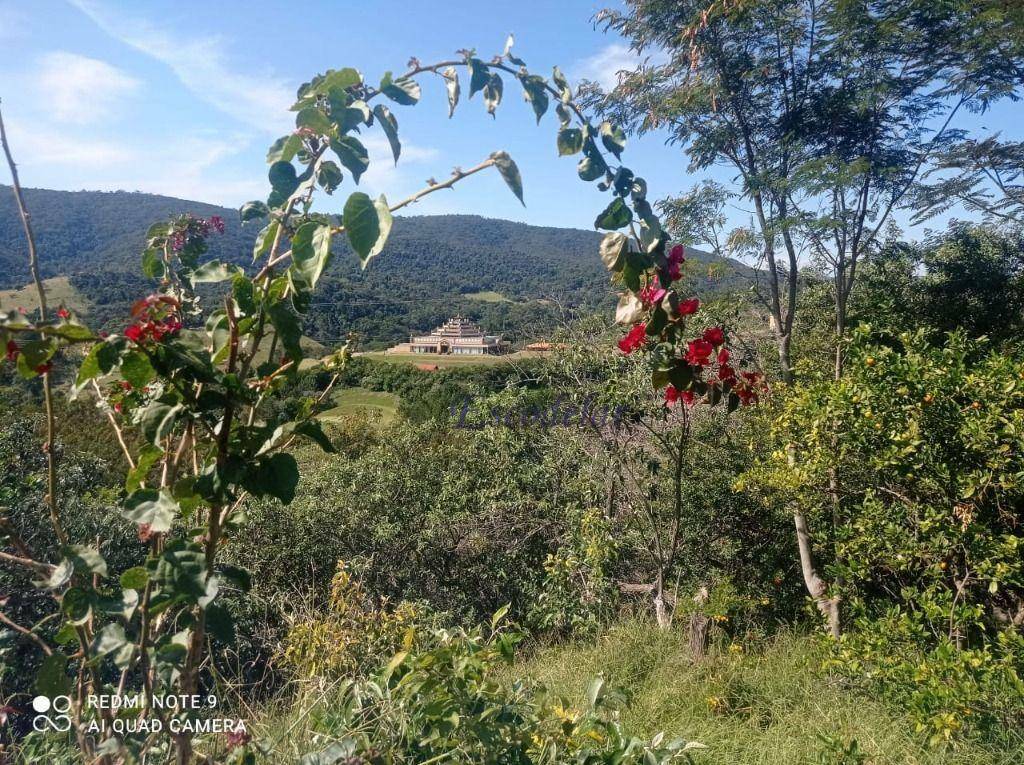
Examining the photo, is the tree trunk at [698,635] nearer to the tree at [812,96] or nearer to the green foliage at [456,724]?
the tree at [812,96]

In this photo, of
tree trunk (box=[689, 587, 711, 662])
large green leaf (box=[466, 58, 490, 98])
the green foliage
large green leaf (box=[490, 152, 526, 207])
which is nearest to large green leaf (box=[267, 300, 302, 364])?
large green leaf (box=[490, 152, 526, 207])

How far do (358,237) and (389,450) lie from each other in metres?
6.19

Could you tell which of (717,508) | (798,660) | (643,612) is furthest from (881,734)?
(717,508)

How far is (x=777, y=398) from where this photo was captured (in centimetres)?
412

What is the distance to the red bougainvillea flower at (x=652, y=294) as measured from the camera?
3.15 feet

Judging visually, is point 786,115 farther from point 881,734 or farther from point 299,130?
point 299,130

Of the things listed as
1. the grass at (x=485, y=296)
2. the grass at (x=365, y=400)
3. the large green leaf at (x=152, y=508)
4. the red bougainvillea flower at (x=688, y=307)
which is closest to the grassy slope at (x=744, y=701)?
the red bougainvillea flower at (x=688, y=307)

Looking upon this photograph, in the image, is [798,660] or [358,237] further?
[798,660]

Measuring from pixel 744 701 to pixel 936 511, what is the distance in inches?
52.2

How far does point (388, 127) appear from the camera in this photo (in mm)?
969

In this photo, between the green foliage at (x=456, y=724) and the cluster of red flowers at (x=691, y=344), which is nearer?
the cluster of red flowers at (x=691, y=344)

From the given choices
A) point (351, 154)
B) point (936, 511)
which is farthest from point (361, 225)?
point (936, 511)

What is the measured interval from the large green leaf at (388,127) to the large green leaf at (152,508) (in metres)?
0.60

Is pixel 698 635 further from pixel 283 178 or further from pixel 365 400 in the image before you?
pixel 365 400
